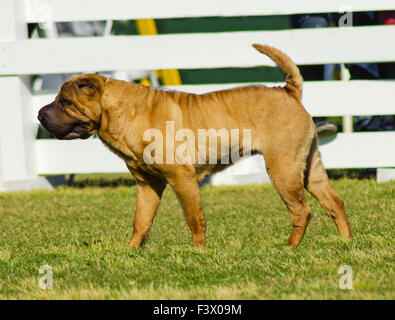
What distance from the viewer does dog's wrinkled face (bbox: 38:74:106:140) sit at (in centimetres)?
334

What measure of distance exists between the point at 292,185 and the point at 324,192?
354 millimetres

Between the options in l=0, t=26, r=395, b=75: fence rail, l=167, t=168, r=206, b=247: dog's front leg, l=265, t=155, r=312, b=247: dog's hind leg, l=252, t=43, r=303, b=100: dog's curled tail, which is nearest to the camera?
l=167, t=168, r=206, b=247: dog's front leg

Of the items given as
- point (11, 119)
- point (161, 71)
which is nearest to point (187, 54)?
point (161, 71)

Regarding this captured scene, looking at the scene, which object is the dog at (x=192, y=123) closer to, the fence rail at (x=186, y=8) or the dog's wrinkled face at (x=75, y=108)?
the dog's wrinkled face at (x=75, y=108)

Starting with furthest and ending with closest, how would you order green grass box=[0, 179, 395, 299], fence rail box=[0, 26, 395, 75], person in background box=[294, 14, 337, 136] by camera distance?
person in background box=[294, 14, 337, 136], fence rail box=[0, 26, 395, 75], green grass box=[0, 179, 395, 299]

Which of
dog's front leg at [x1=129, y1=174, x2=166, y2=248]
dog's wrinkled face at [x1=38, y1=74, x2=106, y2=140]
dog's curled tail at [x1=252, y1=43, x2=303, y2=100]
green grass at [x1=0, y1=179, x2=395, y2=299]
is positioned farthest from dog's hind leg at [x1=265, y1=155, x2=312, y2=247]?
dog's wrinkled face at [x1=38, y1=74, x2=106, y2=140]

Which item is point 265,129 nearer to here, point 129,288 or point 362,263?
point 362,263

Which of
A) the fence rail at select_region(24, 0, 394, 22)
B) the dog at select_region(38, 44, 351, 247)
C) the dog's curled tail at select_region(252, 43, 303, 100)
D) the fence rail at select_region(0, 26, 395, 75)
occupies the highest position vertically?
the fence rail at select_region(24, 0, 394, 22)

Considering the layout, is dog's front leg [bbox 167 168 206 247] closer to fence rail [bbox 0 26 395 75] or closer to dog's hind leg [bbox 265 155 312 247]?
dog's hind leg [bbox 265 155 312 247]

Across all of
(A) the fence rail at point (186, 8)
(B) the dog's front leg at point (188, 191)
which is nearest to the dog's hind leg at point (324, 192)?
(B) the dog's front leg at point (188, 191)

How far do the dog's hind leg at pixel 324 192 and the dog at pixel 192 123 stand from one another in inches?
4.5

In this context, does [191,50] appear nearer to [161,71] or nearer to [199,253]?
[161,71]

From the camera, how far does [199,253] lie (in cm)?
330

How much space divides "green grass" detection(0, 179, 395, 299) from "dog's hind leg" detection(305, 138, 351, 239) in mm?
106
